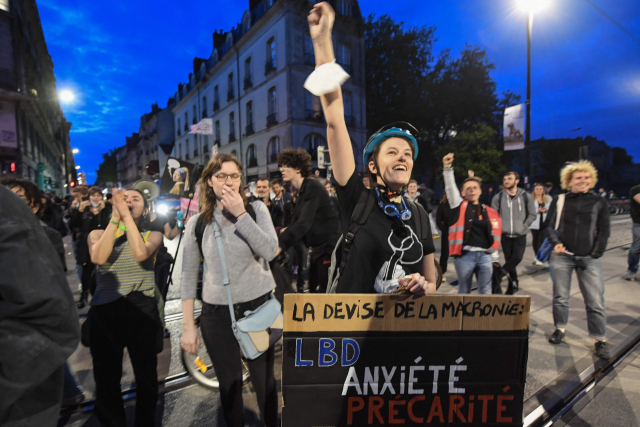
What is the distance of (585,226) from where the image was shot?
3584 millimetres

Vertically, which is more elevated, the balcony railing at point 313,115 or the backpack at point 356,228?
the balcony railing at point 313,115

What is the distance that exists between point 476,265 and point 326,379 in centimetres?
332

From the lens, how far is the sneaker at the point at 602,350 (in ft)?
10.8

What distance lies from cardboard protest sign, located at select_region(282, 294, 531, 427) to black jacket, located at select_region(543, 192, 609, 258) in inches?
117

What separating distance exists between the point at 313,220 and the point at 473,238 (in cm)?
199

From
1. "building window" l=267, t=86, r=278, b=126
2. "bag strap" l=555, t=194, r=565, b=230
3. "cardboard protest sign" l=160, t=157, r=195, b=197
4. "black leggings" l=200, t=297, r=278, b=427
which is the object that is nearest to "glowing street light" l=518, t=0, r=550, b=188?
"bag strap" l=555, t=194, r=565, b=230

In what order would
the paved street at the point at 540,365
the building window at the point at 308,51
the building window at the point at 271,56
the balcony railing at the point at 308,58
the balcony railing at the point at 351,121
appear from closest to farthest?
the paved street at the point at 540,365
the building window at the point at 308,51
the balcony railing at the point at 308,58
the building window at the point at 271,56
the balcony railing at the point at 351,121

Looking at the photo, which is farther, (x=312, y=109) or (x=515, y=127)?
(x=312, y=109)

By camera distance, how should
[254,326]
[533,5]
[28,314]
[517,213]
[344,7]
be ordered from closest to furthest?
[28,314] < [254,326] < [517,213] < [533,5] < [344,7]

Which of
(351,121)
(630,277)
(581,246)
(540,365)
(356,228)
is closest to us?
(356,228)

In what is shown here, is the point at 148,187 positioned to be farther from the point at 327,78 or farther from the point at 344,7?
the point at 344,7

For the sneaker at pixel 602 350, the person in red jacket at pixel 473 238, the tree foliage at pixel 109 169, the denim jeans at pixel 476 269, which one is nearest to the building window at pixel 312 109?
the person in red jacket at pixel 473 238

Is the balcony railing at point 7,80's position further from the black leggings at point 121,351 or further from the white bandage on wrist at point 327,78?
the white bandage on wrist at point 327,78

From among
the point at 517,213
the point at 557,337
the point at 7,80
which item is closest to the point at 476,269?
the point at 557,337
